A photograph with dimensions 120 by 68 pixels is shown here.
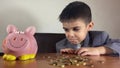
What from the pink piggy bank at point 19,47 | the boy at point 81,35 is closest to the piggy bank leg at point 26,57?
the pink piggy bank at point 19,47

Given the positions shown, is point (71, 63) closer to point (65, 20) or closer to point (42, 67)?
point (42, 67)

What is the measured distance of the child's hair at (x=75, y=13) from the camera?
1167 mm

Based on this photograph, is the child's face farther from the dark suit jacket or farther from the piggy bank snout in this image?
the piggy bank snout

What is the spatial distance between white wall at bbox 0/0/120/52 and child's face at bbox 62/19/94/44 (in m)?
0.31

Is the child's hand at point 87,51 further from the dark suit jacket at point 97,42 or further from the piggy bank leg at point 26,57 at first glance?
the piggy bank leg at point 26,57

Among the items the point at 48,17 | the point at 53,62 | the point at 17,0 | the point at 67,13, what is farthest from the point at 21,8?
the point at 53,62

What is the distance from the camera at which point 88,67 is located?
0.78 m

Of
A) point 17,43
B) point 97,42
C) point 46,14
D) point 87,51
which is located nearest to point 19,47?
point 17,43

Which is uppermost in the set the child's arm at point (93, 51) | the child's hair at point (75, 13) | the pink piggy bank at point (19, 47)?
the child's hair at point (75, 13)

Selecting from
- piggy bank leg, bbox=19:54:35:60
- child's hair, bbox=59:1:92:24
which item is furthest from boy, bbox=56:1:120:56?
piggy bank leg, bbox=19:54:35:60

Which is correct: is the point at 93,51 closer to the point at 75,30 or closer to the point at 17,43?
the point at 75,30

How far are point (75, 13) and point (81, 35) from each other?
0.11 m

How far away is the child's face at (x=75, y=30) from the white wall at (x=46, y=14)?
0.31m

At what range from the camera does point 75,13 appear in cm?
119
